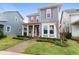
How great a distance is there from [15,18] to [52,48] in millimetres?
800

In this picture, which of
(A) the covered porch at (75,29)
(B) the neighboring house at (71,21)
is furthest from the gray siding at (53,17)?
(A) the covered porch at (75,29)

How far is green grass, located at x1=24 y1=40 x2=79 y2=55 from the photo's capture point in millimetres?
7562

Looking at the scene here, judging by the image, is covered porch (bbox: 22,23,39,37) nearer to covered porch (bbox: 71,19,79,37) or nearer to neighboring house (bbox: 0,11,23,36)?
neighboring house (bbox: 0,11,23,36)

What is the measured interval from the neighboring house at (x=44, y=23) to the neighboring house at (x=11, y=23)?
3.9 inches

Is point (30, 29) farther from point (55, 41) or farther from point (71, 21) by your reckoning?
point (71, 21)

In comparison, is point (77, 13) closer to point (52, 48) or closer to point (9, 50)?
point (52, 48)

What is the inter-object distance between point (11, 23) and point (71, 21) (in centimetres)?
99

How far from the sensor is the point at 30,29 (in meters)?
7.75

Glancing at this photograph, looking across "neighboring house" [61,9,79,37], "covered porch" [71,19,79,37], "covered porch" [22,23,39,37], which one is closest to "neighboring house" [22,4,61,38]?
"covered porch" [22,23,39,37]

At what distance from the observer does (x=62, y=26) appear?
7.72m

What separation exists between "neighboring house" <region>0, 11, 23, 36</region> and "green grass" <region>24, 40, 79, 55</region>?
363mm

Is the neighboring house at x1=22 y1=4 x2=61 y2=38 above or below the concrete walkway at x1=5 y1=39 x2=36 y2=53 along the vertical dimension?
above

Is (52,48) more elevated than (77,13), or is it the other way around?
(77,13)

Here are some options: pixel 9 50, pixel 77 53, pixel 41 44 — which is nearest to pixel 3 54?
pixel 9 50
